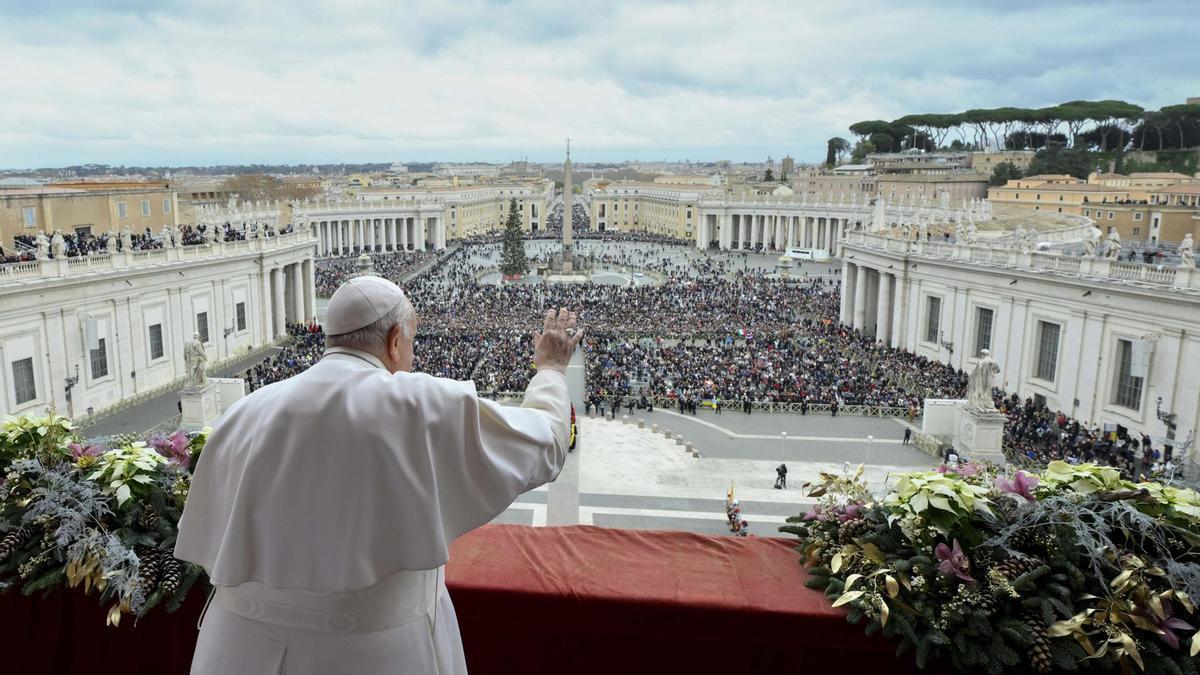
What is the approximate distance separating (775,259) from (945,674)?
81918 mm

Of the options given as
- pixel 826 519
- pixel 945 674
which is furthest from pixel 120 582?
pixel 945 674

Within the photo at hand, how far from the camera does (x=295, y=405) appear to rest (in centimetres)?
238

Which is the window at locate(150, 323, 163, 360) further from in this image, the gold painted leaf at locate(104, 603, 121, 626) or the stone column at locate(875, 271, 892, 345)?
the stone column at locate(875, 271, 892, 345)

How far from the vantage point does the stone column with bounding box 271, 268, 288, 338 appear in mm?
38344

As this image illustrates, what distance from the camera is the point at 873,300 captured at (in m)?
42.0

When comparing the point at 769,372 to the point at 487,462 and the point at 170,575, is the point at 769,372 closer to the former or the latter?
the point at 170,575

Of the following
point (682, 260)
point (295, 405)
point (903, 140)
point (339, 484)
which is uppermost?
point (903, 140)

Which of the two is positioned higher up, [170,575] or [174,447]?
[174,447]

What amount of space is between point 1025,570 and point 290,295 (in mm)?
42895

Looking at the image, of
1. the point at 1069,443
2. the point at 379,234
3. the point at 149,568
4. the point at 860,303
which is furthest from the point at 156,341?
the point at 379,234

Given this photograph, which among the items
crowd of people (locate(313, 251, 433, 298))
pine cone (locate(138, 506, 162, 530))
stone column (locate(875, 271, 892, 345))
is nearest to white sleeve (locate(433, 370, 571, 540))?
pine cone (locate(138, 506, 162, 530))

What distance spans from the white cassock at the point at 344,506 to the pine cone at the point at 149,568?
1.49 metres

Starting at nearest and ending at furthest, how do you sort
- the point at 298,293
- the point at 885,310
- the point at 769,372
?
the point at 769,372 → the point at 885,310 → the point at 298,293

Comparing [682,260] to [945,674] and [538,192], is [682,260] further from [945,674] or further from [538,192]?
[945,674]
